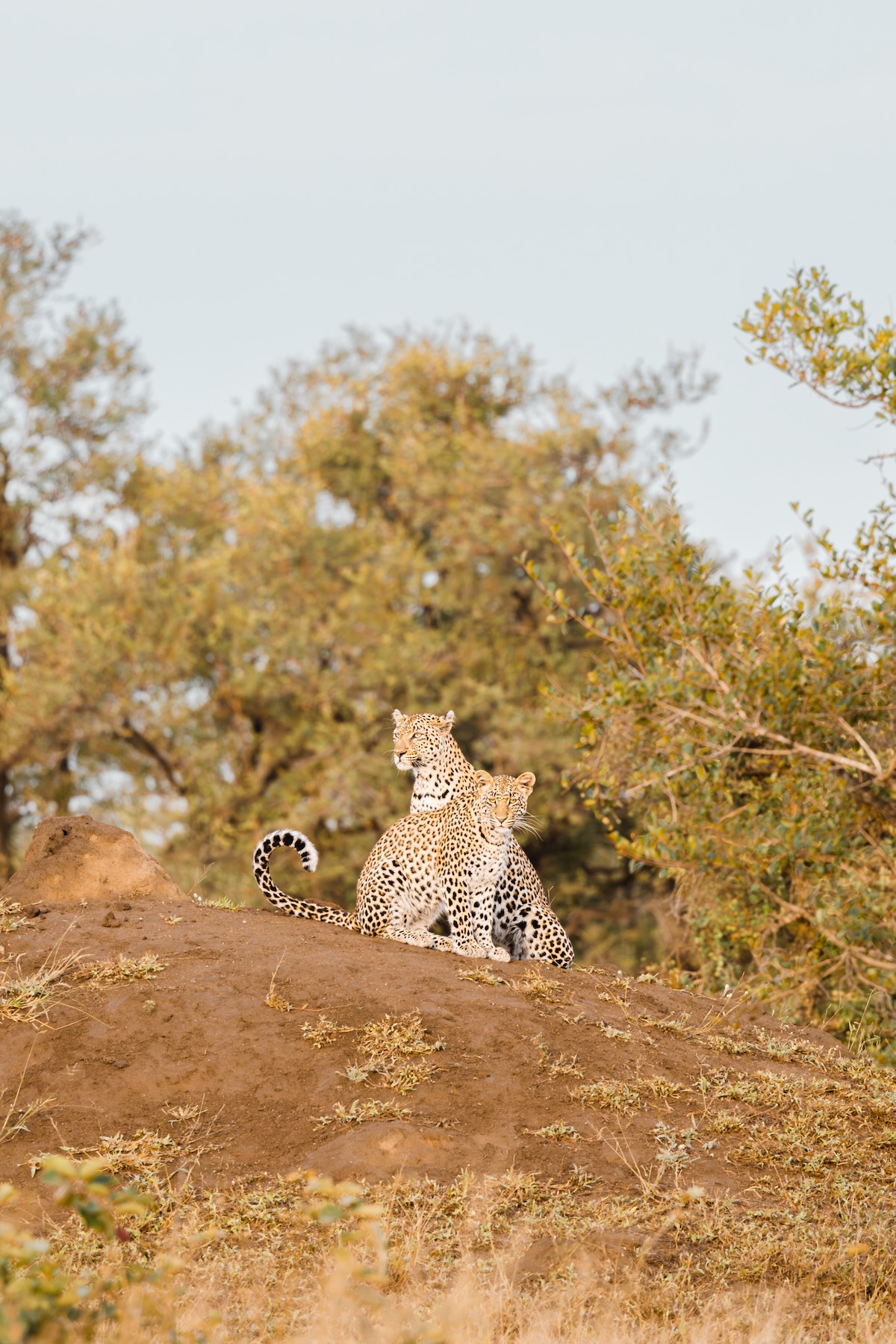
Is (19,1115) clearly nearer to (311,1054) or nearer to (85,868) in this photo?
(311,1054)

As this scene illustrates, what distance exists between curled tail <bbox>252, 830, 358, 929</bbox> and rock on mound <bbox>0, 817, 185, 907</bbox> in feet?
2.18

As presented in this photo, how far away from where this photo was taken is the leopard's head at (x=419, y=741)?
12.8 meters

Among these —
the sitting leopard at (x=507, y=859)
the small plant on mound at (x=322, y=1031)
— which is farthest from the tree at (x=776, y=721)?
the small plant on mound at (x=322, y=1031)

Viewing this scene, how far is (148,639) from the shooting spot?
83.4ft

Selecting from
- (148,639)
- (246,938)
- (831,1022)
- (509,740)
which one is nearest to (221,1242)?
(246,938)

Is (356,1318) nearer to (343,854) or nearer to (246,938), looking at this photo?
(246,938)

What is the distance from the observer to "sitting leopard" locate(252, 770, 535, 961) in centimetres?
1089

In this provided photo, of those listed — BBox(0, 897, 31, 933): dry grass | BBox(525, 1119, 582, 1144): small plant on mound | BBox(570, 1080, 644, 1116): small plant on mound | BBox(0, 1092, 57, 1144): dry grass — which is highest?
BBox(0, 897, 31, 933): dry grass

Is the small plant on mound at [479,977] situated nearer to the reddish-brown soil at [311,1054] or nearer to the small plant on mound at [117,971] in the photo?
the reddish-brown soil at [311,1054]

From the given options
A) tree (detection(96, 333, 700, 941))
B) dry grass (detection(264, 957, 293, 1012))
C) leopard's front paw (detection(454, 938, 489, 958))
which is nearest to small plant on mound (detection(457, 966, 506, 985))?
leopard's front paw (detection(454, 938, 489, 958))

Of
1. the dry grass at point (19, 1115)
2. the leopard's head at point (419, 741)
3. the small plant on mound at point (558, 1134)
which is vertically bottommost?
the small plant on mound at point (558, 1134)

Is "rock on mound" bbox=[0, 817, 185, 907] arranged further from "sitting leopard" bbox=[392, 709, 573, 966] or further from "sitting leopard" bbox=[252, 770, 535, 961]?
"sitting leopard" bbox=[392, 709, 573, 966]

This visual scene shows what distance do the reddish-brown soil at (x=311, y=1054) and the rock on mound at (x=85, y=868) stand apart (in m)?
0.47

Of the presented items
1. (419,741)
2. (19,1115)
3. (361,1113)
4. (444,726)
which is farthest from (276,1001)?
(444,726)
